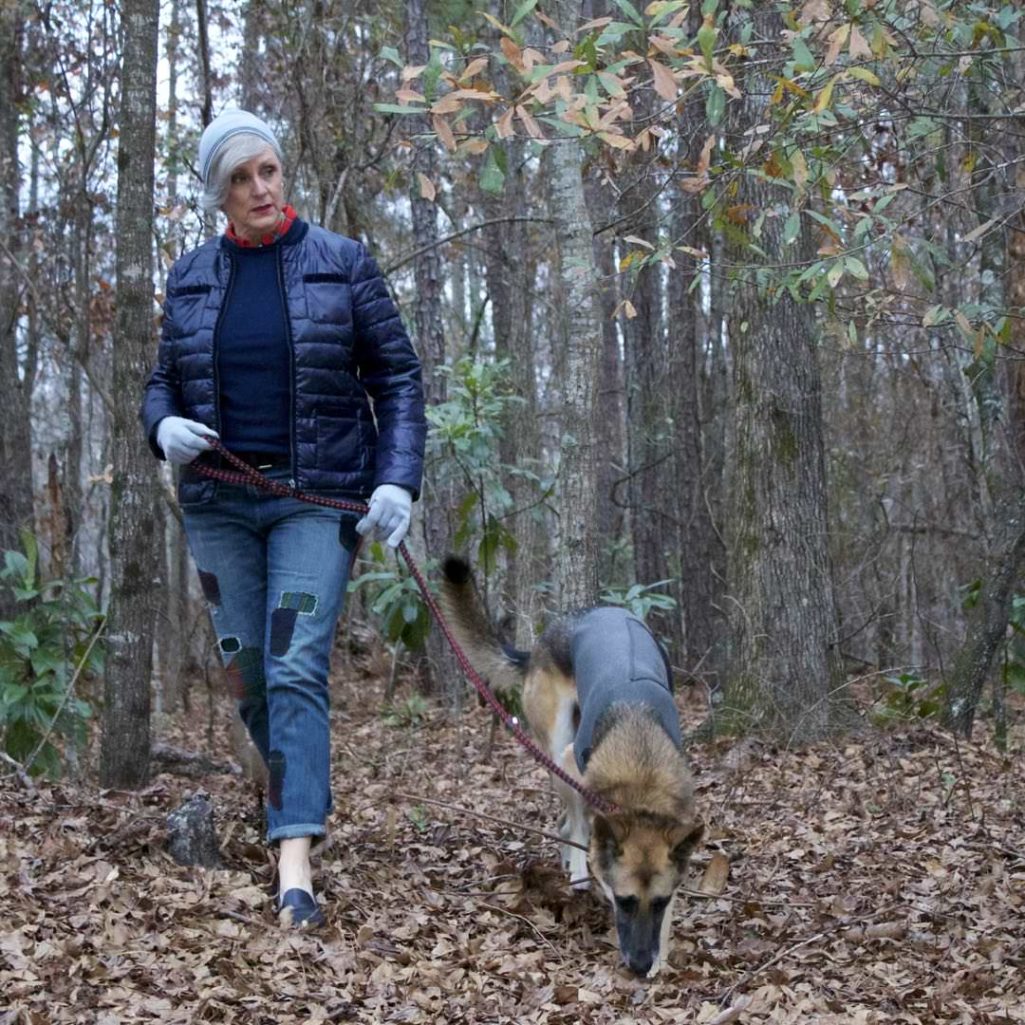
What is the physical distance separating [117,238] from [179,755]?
12.4 feet

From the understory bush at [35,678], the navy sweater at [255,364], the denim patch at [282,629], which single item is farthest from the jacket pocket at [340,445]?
the understory bush at [35,678]

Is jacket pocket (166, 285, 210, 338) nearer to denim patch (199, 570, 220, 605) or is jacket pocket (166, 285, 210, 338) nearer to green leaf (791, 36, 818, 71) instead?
denim patch (199, 570, 220, 605)

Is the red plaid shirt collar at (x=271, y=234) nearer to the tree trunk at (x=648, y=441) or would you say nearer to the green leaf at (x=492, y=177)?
the green leaf at (x=492, y=177)

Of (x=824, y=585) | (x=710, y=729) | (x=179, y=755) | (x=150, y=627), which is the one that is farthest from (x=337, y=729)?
(x=150, y=627)

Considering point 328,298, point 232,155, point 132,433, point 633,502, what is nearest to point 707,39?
point 328,298

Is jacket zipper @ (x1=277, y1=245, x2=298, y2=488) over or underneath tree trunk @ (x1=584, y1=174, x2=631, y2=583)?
underneath

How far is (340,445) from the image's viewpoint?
172 inches

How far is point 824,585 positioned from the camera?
8.25 m

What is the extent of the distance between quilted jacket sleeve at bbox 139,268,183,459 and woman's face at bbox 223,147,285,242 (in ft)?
1.15

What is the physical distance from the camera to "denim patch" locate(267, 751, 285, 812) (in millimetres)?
4246

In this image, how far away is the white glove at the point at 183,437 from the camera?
423cm

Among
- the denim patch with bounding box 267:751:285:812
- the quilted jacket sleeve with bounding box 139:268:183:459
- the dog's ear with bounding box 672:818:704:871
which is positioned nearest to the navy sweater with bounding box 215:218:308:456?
the quilted jacket sleeve with bounding box 139:268:183:459

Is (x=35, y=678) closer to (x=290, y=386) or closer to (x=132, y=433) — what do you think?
(x=132, y=433)

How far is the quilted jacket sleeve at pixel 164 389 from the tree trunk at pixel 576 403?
3332mm
